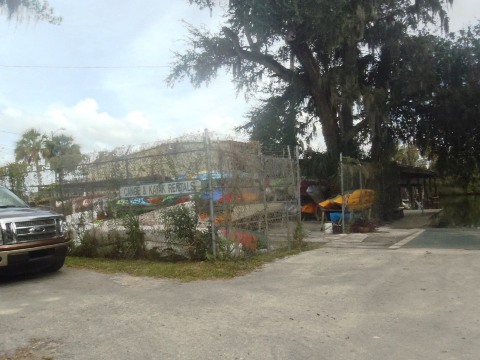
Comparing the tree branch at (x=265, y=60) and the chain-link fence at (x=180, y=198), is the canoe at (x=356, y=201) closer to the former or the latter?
the chain-link fence at (x=180, y=198)

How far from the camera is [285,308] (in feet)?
18.7

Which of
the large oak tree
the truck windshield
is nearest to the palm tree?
the large oak tree

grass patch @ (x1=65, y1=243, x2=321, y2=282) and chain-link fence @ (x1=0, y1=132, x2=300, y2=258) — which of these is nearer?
grass patch @ (x1=65, y1=243, x2=321, y2=282)

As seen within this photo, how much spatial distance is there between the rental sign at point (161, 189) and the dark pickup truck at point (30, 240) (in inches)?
61.8

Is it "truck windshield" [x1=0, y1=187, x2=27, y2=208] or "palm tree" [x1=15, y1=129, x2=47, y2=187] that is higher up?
"palm tree" [x1=15, y1=129, x2=47, y2=187]

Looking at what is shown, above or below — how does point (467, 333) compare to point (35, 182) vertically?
below

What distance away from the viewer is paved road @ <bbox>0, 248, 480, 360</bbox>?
434 centimetres

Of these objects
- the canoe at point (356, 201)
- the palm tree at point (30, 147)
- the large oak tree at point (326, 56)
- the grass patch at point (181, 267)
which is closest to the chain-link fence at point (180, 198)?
the grass patch at point (181, 267)

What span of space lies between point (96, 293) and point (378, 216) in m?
13.4

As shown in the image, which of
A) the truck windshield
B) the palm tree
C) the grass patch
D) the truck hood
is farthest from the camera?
the palm tree

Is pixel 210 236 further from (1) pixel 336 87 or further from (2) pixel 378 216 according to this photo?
(1) pixel 336 87

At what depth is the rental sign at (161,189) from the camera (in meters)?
8.56

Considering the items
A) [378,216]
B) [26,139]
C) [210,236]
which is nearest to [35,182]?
[210,236]

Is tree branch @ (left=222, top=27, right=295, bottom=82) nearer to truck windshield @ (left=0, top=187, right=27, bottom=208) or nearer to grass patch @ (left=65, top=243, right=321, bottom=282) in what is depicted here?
grass patch @ (left=65, top=243, right=321, bottom=282)
